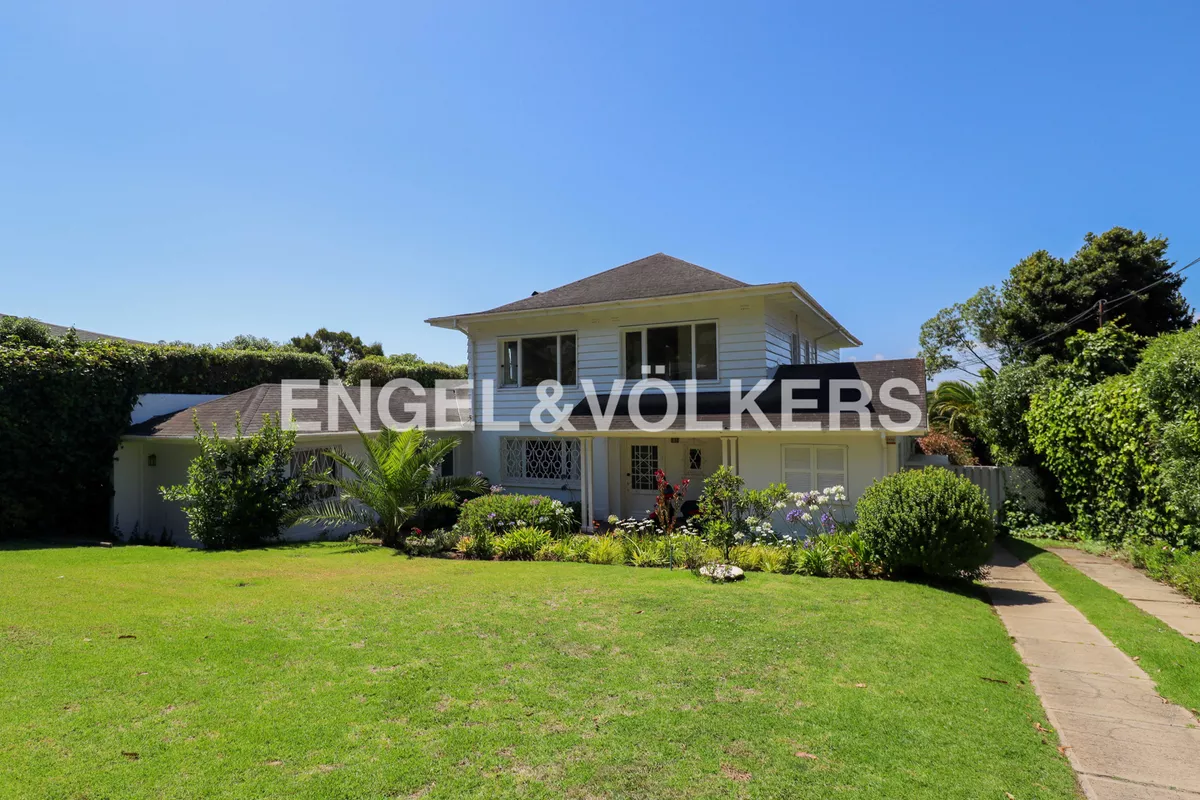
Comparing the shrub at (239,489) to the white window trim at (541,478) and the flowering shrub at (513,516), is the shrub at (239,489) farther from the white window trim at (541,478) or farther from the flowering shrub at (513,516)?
the white window trim at (541,478)

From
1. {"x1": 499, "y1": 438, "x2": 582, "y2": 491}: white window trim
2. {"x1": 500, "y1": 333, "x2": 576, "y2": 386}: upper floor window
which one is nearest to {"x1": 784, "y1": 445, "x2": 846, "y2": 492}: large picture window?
{"x1": 499, "y1": 438, "x2": 582, "y2": 491}: white window trim

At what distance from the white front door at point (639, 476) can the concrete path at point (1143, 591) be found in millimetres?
8764

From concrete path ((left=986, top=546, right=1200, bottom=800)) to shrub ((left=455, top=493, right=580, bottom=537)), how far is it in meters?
7.99

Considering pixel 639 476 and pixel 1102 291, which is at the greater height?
pixel 1102 291

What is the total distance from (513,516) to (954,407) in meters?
15.8

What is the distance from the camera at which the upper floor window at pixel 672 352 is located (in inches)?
591

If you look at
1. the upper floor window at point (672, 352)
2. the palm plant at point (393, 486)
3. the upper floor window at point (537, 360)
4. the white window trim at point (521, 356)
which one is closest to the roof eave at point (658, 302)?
the white window trim at point (521, 356)

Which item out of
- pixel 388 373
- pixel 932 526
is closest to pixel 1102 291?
pixel 932 526

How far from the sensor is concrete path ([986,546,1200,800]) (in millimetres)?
3848

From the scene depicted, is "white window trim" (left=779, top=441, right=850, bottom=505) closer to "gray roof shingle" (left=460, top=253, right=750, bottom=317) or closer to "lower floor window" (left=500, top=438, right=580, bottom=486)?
"gray roof shingle" (left=460, top=253, right=750, bottom=317)

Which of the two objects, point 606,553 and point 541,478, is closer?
point 606,553

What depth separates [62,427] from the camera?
529 inches

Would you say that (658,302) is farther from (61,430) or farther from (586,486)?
(61,430)

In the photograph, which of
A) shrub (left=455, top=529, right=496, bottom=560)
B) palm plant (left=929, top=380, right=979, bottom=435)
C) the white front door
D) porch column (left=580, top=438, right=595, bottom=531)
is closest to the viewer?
shrub (left=455, top=529, right=496, bottom=560)
